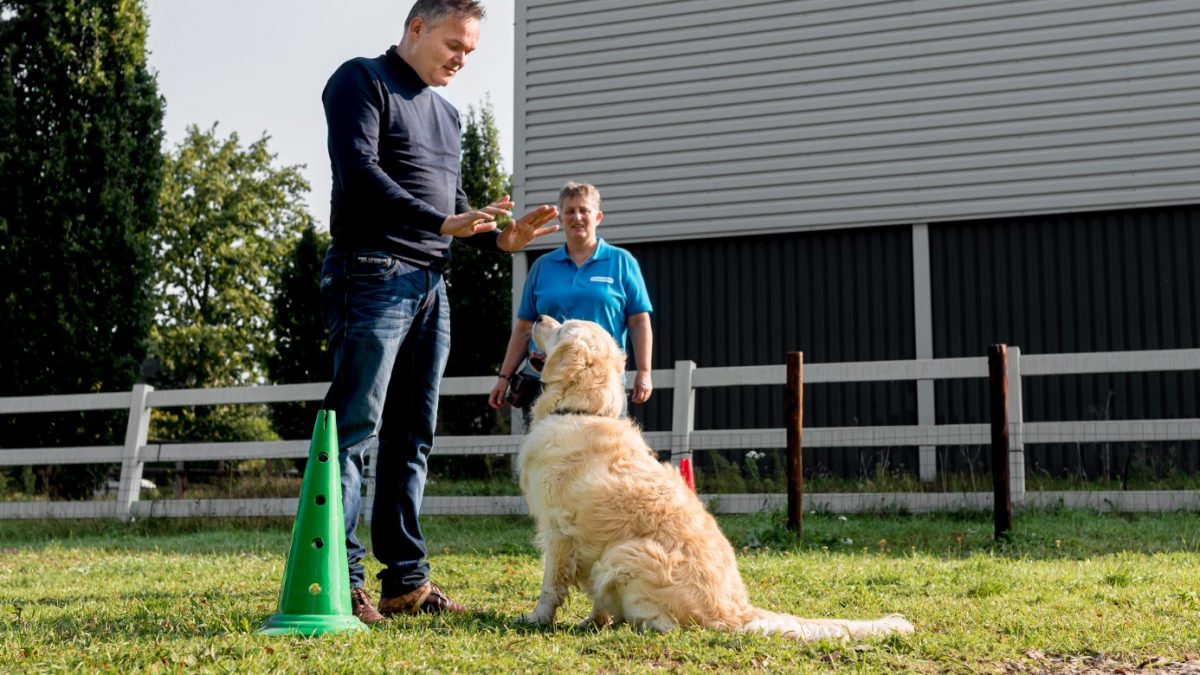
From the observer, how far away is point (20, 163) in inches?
559

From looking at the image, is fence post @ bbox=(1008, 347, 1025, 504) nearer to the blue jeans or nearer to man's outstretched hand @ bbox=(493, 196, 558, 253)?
man's outstretched hand @ bbox=(493, 196, 558, 253)

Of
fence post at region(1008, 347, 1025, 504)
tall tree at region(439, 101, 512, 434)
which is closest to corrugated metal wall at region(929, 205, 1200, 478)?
fence post at region(1008, 347, 1025, 504)

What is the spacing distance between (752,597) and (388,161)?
2531mm

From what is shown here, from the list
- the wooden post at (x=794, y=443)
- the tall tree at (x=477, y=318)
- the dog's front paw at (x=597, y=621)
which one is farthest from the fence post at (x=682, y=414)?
the tall tree at (x=477, y=318)

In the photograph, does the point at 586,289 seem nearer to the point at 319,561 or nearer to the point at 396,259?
the point at 396,259

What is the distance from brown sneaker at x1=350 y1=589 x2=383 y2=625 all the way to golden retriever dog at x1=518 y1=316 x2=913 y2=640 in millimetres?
586

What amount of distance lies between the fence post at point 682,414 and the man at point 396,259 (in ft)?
13.9

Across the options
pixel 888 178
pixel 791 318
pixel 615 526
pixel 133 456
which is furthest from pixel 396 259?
pixel 888 178

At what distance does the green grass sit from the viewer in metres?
3.45

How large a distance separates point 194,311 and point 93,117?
19951 mm

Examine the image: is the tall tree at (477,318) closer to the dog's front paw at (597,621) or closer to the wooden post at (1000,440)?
the wooden post at (1000,440)

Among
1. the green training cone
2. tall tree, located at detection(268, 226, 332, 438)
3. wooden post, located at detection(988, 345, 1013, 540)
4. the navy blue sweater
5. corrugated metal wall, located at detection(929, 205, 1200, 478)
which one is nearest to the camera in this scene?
the green training cone

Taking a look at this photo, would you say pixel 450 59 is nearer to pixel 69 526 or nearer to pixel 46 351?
pixel 69 526

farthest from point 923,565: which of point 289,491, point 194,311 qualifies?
point 194,311
